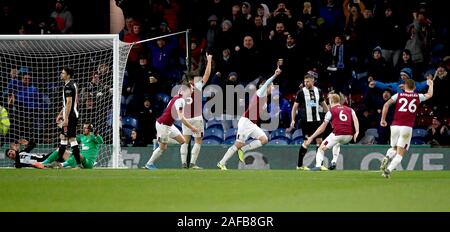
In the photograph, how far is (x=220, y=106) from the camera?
26031 mm

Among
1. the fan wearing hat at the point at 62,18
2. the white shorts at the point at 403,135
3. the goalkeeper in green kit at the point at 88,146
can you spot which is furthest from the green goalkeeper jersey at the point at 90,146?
the white shorts at the point at 403,135

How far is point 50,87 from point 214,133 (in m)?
4.21

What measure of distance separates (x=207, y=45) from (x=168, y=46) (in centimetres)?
106

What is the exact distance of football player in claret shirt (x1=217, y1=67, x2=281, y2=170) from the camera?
22.8 meters

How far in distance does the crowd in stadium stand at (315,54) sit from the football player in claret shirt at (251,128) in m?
2.17

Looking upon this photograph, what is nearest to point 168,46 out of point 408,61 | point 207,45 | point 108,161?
point 207,45

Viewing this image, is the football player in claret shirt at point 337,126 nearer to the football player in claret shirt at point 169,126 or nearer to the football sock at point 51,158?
the football player in claret shirt at point 169,126

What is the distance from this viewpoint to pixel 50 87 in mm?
24922

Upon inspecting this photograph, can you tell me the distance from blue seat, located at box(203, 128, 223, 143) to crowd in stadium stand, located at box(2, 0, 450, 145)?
0.20 m

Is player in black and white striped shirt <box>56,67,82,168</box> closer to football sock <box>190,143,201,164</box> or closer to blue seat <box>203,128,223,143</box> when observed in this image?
football sock <box>190,143,201,164</box>

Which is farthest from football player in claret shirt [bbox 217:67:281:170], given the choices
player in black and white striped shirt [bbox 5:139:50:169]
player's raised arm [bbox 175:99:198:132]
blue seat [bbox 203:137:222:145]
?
player in black and white striped shirt [bbox 5:139:50:169]

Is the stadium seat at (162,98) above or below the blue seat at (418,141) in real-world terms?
above

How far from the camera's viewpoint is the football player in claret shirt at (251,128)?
22.8 meters
